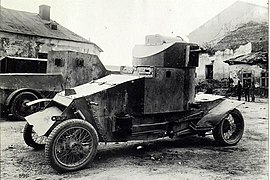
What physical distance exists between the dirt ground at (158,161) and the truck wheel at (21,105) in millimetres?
1883

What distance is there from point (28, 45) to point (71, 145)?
13262 mm

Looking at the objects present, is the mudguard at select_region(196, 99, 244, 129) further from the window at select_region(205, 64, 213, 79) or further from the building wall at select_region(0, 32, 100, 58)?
the window at select_region(205, 64, 213, 79)

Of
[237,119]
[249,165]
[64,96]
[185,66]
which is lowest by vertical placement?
[249,165]

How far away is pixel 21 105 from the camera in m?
7.97

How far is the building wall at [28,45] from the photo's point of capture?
14.8 metres

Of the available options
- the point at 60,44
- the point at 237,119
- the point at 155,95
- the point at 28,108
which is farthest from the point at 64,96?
the point at 60,44

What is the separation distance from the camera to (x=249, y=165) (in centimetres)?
432

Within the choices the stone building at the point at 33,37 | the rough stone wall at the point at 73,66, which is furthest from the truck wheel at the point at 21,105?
the stone building at the point at 33,37

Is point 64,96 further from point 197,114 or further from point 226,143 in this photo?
point 226,143

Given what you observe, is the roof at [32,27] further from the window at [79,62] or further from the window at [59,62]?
the window at [79,62]

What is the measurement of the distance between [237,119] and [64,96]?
10.4ft

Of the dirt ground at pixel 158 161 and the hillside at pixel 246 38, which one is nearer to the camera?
the dirt ground at pixel 158 161

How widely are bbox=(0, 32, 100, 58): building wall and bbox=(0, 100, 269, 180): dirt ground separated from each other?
9928mm

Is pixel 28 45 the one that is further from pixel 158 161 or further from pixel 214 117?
pixel 158 161
